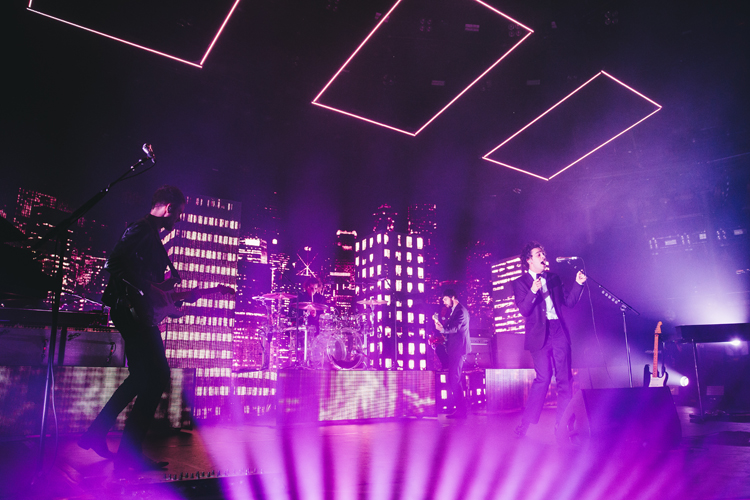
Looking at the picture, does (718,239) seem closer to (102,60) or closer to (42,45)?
(102,60)

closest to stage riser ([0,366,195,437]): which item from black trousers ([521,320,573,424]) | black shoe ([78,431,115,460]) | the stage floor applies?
the stage floor

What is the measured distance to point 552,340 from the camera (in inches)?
163

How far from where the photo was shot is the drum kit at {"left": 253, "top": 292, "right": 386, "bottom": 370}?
25.8 ft

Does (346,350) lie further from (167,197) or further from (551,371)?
(167,197)

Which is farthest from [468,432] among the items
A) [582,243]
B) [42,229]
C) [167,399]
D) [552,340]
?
[42,229]

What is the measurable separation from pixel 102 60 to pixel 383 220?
622 cm

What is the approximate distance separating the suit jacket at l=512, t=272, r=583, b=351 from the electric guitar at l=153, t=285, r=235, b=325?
2.73 m

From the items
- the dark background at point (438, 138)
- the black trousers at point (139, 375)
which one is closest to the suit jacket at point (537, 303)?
the dark background at point (438, 138)

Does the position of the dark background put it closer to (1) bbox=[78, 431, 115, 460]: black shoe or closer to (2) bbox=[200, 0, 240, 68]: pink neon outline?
(2) bbox=[200, 0, 240, 68]: pink neon outline

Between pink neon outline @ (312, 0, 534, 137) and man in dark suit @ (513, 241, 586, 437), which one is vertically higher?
pink neon outline @ (312, 0, 534, 137)

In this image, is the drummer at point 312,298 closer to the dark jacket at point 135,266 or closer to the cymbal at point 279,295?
the cymbal at point 279,295

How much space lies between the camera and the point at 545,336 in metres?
4.12

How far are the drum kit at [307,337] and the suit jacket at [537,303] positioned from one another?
14.2ft

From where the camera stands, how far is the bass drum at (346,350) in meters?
8.09
